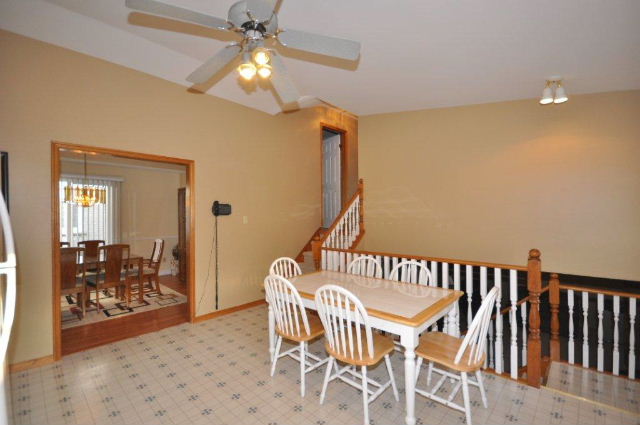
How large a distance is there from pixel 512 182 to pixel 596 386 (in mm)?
2444

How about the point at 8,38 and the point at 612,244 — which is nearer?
the point at 8,38

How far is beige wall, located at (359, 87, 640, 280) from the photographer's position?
3.66 metres

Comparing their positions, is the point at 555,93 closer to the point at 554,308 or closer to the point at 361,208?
the point at 554,308

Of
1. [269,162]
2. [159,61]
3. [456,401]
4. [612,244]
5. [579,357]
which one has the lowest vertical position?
[579,357]

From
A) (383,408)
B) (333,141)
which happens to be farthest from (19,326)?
(333,141)

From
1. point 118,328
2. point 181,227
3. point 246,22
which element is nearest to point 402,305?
point 246,22

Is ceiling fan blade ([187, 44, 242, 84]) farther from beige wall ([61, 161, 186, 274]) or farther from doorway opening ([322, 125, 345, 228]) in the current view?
beige wall ([61, 161, 186, 274])

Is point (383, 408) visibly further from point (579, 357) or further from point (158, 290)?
point (158, 290)

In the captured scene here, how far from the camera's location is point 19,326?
113 inches

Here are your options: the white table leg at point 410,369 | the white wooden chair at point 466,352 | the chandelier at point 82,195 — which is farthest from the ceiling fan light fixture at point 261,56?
the chandelier at point 82,195

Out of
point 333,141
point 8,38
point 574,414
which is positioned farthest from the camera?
point 333,141

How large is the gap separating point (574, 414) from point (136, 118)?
15.9 ft

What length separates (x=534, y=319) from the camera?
2.63m

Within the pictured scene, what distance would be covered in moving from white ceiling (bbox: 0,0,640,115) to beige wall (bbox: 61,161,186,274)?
3.90m
